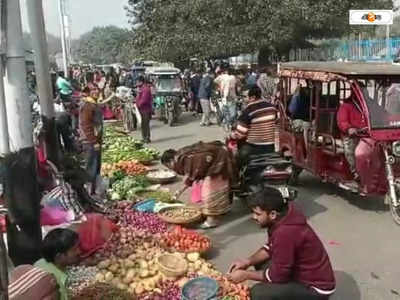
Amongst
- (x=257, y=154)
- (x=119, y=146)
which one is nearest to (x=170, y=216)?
(x=257, y=154)

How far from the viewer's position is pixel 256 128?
8.22 meters

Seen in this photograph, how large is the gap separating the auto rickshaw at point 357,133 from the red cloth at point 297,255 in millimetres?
3557

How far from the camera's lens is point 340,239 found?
734 cm

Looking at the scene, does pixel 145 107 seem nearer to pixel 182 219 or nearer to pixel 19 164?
pixel 182 219

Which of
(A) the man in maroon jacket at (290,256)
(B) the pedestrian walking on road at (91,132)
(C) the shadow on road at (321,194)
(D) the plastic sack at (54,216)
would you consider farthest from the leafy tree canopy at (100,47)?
(A) the man in maroon jacket at (290,256)

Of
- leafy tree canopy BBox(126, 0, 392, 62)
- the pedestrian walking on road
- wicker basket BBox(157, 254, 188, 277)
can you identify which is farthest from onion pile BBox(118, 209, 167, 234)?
leafy tree canopy BBox(126, 0, 392, 62)

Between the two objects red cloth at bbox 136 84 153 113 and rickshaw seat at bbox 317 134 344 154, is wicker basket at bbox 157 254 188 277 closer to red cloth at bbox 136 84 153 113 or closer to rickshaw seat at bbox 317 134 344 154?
rickshaw seat at bbox 317 134 344 154

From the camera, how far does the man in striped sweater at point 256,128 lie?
816 cm

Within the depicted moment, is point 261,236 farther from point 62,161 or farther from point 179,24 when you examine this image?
point 179,24

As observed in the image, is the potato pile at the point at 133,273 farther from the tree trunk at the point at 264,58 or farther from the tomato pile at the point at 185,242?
the tree trunk at the point at 264,58

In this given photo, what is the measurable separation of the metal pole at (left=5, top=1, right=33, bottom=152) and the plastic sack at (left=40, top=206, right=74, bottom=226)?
1.22m

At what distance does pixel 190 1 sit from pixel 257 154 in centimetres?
1874

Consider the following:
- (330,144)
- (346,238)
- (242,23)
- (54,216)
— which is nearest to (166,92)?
(242,23)

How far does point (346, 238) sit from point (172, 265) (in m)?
2.68
